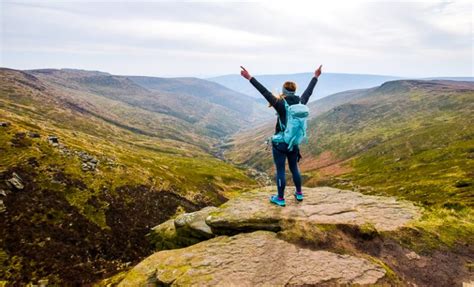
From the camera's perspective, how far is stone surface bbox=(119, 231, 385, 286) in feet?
50.2

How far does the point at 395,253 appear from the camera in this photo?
1762cm

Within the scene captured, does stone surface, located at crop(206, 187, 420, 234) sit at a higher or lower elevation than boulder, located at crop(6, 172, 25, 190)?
higher

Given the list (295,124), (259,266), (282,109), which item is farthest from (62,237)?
(295,124)

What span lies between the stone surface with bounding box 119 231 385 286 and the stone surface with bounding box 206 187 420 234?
3.28 feet

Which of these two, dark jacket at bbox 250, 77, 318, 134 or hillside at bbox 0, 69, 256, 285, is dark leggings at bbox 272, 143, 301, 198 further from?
hillside at bbox 0, 69, 256, 285

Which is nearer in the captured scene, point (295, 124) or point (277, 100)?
point (295, 124)

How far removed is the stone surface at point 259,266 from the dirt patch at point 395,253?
0.85 meters

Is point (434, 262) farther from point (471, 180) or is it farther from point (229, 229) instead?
point (471, 180)

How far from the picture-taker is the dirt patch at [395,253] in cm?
1552

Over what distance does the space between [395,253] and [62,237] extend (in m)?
62.8

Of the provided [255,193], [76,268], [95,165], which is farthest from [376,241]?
[95,165]

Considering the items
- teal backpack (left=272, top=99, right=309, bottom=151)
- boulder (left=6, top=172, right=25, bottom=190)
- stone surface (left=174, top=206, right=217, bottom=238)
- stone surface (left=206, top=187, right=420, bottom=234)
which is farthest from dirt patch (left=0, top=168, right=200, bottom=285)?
teal backpack (left=272, top=99, right=309, bottom=151)

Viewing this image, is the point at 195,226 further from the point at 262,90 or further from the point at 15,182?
the point at 15,182

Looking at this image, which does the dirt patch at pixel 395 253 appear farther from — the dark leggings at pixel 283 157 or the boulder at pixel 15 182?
the boulder at pixel 15 182
